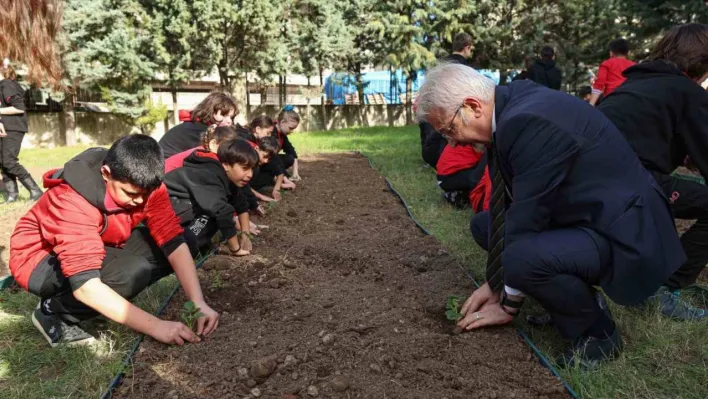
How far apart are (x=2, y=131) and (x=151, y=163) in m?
4.79

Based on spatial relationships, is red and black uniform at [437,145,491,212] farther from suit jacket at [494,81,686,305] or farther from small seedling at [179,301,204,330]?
small seedling at [179,301,204,330]

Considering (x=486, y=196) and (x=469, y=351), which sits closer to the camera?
(x=469, y=351)

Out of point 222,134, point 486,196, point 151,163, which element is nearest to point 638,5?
point 486,196

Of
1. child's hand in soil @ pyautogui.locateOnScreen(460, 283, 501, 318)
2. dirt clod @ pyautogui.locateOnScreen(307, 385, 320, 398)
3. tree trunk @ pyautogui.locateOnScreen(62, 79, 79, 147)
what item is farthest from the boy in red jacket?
tree trunk @ pyautogui.locateOnScreen(62, 79, 79, 147)

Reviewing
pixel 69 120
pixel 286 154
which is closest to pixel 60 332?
pixel 286 154

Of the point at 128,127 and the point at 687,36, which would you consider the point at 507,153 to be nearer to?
the point at 687,36

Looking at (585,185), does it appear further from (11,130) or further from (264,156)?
(11,130)

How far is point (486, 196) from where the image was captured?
3.95 metres

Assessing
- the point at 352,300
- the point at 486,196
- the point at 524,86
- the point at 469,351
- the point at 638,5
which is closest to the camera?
the point at 524,86

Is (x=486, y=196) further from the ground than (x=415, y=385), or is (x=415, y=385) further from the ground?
(x=486, y=196)

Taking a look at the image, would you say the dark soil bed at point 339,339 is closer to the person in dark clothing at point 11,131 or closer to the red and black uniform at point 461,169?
the red and black uniform at point 461,169

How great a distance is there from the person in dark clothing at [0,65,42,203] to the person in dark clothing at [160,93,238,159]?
6.82ft

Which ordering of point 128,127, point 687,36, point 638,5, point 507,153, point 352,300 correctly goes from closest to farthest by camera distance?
point 507,153, point 687,36, point 352,300, point 638,5, point 128,127

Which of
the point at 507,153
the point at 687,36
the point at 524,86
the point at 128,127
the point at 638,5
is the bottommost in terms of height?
the point at 128,127
